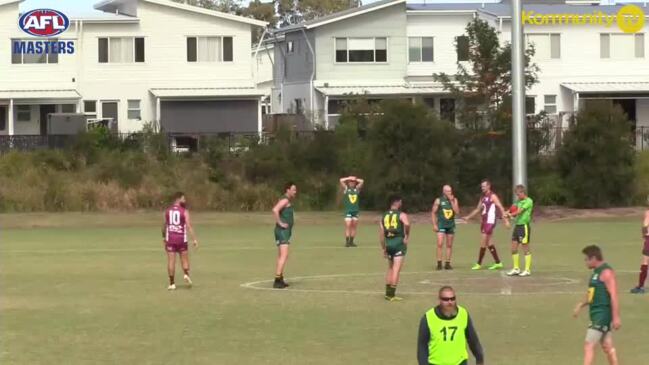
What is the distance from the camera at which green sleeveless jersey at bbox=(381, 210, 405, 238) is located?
21.3m

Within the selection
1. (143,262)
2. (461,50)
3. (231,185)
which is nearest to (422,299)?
(143,262)

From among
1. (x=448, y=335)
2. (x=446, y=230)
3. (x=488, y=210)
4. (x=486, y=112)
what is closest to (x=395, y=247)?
(x=488, y=210)

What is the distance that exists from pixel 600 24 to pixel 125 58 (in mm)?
27681

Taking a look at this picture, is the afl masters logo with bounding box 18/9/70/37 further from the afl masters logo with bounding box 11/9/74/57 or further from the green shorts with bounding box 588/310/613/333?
the green shorts with bounding box 588/310/613/333

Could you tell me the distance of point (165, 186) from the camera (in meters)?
53.0

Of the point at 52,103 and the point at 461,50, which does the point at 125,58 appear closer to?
the point at 52,103

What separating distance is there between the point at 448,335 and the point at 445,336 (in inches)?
1.1

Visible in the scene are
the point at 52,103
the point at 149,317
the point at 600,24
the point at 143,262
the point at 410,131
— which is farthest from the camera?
the point at 600,24

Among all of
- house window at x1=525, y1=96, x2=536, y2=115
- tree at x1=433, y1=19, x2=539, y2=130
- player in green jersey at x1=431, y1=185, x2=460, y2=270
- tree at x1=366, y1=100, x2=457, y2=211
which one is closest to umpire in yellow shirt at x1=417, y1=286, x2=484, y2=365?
player in green jersey at x1=431, y1=185, x2=460, y2=270

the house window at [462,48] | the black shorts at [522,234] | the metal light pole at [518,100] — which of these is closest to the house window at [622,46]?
the house window at [462,48]

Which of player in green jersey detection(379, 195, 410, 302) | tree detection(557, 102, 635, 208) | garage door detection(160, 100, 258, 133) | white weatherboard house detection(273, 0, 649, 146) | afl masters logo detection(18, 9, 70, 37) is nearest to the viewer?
player in green jersey detection(379, 195, 410, 302)

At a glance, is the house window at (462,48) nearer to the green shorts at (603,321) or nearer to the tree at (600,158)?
the tree at (600,158)

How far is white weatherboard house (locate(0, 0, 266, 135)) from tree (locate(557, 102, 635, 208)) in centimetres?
2207

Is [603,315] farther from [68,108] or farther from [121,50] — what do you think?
[68,108]
